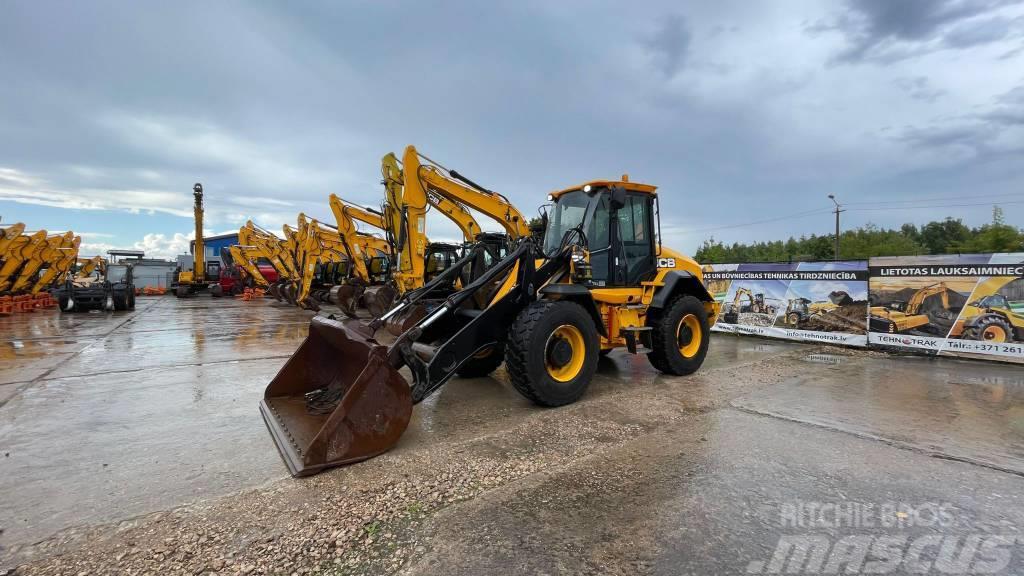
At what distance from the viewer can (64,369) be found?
688 centimetres

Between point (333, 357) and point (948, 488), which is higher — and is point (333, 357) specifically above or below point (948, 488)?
above

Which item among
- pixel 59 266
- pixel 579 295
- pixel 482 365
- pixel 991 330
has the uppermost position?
pixel 59 266

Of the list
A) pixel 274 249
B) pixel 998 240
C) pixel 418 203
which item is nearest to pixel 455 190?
pixel 418 203

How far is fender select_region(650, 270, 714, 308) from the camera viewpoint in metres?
6.09

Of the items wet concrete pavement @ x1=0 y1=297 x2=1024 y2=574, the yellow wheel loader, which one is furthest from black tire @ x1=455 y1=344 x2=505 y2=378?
wet concrete pavement @ x1=0 y1=297 x2=1024 y2=574

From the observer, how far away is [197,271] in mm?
28531

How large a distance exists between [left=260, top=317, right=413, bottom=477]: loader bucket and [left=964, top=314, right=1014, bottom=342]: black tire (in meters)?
A: 8.98

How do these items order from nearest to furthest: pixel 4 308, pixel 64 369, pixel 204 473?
pixel 204 473 → pixel 64 369 → pixel 4 308

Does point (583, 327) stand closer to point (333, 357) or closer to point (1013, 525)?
point (333, 357)

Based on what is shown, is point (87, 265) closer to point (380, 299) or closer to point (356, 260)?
point (356, 260)

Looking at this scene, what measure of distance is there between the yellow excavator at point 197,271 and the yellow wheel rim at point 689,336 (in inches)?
1165

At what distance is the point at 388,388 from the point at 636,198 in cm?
422

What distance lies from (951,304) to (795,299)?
7.86 feet

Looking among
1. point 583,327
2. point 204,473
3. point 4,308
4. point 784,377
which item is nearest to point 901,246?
point 784,377
